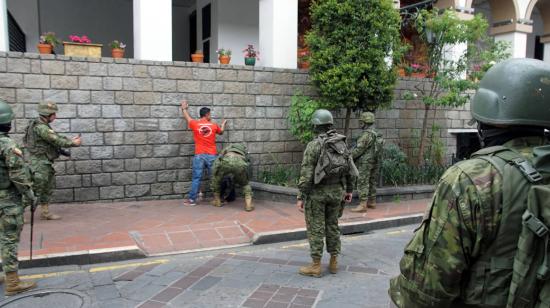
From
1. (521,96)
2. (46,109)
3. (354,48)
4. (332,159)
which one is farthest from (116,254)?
(354,48)

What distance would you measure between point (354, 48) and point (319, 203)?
441cm

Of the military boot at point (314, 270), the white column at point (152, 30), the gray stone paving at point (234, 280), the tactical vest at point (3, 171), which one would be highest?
the white column at point (152, 30)

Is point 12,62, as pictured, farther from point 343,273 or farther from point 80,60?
point 343,273

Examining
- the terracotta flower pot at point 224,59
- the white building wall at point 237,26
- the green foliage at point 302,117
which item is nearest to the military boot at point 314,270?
the green foliage at point 302,117

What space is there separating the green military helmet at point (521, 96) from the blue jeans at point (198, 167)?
262 inches

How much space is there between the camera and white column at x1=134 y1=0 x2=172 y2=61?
8.33m

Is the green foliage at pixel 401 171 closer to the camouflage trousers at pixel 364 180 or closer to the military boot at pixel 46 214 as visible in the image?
the camouflage trousers at pixel 364 180

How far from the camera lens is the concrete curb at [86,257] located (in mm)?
5187

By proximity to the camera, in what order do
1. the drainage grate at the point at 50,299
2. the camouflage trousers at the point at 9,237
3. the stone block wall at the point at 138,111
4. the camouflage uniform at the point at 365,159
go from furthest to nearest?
1. the camouflage uniform at the point at 365,159
2. the stone block wall at the point at 138,111
3. the camouflage trousers at the point at 9,237
4. the drainage grate at the point at 50,299

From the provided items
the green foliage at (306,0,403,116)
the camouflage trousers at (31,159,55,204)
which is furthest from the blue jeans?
the green foliage at (306,0,403,116)

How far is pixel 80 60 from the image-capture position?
25.5 ft

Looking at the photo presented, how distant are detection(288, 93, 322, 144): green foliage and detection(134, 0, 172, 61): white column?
2658 mm

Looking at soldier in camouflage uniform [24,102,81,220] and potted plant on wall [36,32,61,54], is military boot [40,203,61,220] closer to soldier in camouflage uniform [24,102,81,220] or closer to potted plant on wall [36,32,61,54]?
soldier in camouflage uniform [24,102,81,220]

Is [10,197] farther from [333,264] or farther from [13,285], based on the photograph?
[333,264]
